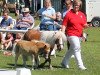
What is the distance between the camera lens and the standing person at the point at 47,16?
37.1ft

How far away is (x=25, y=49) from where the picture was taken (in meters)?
9.16

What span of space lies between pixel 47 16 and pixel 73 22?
7.94 ft

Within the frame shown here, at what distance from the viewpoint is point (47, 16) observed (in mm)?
11391

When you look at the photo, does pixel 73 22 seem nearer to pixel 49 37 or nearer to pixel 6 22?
pixel 49 37

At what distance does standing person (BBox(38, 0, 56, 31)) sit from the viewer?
445 inches

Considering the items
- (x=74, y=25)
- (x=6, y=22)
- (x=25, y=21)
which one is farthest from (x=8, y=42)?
(x=74, y=25)

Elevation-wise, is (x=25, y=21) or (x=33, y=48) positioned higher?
(x=33, y=48)

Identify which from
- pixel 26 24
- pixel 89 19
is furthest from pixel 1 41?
pixel 89 19

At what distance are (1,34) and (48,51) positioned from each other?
5730 millimetres

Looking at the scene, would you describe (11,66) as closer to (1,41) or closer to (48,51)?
(48,51)

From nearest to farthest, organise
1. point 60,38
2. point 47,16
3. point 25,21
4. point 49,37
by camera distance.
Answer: point 60,38 → point 49,37 → point 47,16 → point 25,21

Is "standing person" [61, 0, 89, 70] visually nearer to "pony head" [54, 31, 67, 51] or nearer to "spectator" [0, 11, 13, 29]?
"pony head" [54, 31, 67, 51]

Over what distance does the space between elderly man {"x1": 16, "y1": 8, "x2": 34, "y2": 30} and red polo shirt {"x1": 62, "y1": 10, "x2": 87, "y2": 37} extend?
3.86m

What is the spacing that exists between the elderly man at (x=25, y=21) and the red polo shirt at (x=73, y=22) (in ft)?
12.7
